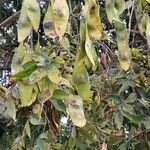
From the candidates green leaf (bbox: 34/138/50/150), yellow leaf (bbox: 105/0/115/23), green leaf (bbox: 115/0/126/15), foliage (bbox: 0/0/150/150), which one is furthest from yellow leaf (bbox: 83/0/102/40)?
green leaf (bbox: 34/138/50/150)

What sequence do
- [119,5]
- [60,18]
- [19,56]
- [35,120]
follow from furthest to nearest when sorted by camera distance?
[35,120] → [119,5] → [19,56] → [60,18]

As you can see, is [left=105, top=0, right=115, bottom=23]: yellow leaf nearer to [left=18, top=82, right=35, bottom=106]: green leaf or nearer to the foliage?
the foliage

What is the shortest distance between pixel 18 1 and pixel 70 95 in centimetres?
225

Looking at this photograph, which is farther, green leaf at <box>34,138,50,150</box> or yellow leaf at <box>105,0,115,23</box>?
green leaf at <box>34,138,50,150</box>

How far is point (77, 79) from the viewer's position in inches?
30.0

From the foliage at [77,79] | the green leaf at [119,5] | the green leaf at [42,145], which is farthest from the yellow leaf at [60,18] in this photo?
the green leaf at [42,145]

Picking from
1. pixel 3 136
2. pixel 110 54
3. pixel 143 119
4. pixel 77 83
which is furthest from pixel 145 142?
pixel 3 136

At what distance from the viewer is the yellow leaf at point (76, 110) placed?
0.82 m

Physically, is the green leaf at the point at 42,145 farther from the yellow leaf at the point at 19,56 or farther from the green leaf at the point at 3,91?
Answer: the yellow leaf at the point at 19,56

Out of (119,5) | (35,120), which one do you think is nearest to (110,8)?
(119,5)

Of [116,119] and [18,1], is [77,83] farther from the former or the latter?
[18,1]

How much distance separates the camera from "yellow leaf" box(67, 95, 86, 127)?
32.1 inches

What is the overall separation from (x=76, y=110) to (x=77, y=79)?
0.09 metres

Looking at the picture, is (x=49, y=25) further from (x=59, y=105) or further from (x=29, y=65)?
(x=59, y=105)
